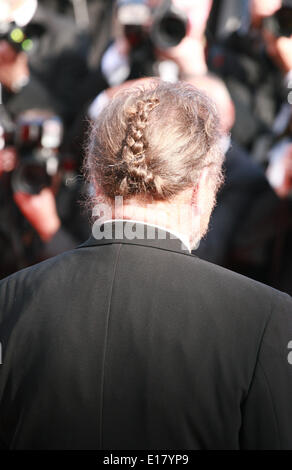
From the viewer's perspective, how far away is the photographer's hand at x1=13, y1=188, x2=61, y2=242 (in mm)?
2268

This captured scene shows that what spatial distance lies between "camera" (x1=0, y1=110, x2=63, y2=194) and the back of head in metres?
1.21

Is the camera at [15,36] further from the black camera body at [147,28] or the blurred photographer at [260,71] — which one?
the blurred photographer at [260,71]

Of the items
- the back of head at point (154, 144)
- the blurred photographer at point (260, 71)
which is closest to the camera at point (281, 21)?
the blurred photographer at point (260, 71)

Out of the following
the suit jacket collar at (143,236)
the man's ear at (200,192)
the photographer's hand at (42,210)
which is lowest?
the suit jacket collar at (143,236)

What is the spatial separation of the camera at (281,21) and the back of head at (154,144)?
1.14 m

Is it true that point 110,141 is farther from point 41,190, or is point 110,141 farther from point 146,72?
point 146,72

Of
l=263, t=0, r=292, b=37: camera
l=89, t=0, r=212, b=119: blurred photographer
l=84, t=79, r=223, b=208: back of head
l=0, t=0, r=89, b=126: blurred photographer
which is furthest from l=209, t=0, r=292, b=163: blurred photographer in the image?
l=84, t=79, r=223, b=208: back of head

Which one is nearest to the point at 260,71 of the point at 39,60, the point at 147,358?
the point at 39,60

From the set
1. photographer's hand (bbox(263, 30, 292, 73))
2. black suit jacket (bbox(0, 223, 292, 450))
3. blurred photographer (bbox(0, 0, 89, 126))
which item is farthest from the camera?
blurred photographer (bbox(0, 0, 89, 126))

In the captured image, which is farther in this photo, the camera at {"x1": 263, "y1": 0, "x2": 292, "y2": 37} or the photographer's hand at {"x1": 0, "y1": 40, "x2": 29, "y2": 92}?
the photographer's hand at {"x1": 0, "y1": 40, "x2": 29, "y2": 92}

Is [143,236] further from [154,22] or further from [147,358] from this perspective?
[154,22]

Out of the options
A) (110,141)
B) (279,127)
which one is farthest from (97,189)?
(279,127)

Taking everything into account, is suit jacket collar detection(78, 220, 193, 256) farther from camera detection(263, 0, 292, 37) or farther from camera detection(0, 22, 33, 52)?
camera detection(0, 22, 33, 52)

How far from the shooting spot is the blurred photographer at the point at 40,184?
221 cm
